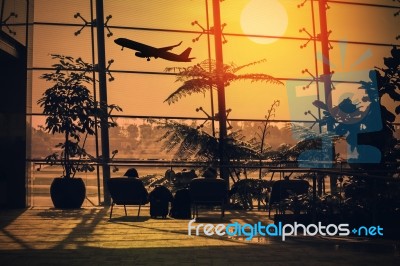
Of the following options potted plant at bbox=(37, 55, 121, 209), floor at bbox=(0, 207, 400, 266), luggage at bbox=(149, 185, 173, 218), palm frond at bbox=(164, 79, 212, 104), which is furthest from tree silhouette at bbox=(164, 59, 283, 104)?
floor at bbox=(0, 207, 400, 266)

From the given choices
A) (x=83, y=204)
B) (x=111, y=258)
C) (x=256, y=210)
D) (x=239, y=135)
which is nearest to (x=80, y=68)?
(x=83, y=204)

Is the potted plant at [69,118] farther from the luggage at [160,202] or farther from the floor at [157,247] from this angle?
the floor at [157,247]

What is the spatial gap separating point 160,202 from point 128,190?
0.72 meters

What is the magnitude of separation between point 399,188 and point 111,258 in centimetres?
390

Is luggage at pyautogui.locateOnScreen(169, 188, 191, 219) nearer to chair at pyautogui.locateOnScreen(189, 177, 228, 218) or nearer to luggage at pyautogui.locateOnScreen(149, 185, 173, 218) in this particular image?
luggage at pyautogui.locateOnScreen(149, 185, 173, 218)

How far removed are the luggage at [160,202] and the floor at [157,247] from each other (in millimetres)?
905

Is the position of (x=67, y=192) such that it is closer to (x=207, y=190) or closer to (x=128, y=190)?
(x=128, y=190)

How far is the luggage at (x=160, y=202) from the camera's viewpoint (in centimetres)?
910

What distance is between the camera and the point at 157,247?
570cm

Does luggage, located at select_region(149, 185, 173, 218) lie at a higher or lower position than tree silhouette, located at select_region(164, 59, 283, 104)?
lower

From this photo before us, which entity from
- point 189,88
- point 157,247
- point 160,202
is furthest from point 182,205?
point 157,247

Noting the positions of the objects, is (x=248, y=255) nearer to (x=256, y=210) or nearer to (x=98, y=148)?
(x=256, y=210)

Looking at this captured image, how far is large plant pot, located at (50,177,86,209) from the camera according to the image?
1012 cm

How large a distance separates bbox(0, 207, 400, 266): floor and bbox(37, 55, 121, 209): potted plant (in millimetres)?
1926
